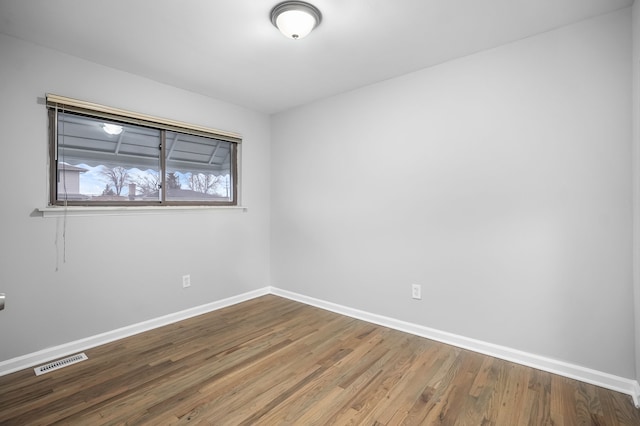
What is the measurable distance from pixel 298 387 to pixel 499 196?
2019mm

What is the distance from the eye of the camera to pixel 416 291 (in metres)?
2.84

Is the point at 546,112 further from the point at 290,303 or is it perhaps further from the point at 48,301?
the point at 48,301

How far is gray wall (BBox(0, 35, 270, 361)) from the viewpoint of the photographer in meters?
2.25

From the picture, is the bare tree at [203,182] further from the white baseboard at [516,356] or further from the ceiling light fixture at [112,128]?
the white baseboard at [516,356]

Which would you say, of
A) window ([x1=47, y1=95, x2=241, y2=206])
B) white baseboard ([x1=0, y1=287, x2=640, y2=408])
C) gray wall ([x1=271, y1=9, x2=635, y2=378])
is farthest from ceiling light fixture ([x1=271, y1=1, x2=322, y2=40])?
white baseboard ([x1=0, y1=287, x2=640, y2=408])

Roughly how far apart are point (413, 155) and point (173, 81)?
2.43m

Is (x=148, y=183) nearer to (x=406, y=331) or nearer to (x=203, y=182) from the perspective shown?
(x=203, y=182)

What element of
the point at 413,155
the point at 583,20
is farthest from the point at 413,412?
the point at 583,20

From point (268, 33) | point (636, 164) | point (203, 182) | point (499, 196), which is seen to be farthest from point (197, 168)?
point (636, 164)

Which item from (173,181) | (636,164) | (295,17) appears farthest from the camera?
(173,181)

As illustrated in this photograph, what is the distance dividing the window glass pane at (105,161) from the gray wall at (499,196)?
181 centimetres

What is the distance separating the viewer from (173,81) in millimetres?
3037

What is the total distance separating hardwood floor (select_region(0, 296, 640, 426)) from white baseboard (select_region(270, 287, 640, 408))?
62mm

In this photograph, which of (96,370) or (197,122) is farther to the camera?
(197,122)
